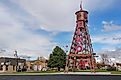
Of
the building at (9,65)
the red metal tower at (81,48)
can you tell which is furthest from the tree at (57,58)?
the building at (9,65)

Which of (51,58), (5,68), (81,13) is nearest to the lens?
(51,58)

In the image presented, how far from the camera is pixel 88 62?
509 feet

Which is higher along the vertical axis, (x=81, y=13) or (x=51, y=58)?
(x=81, y=13)

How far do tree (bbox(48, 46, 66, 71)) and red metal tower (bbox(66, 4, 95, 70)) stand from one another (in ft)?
12.1

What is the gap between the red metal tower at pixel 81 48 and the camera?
155 meters

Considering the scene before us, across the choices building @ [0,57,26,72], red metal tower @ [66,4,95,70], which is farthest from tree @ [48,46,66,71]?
building @ [0,57,26,72]

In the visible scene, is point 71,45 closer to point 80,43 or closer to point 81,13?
point 80,43

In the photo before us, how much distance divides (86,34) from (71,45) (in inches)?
448

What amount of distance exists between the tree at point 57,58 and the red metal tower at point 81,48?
368cm

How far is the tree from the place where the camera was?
148750 millimetres

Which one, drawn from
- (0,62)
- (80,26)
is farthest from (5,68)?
(80,26)

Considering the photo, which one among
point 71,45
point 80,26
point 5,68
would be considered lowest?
point 5,68

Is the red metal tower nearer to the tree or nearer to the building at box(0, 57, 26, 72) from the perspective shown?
the tree

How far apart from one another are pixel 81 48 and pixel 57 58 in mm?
18684
